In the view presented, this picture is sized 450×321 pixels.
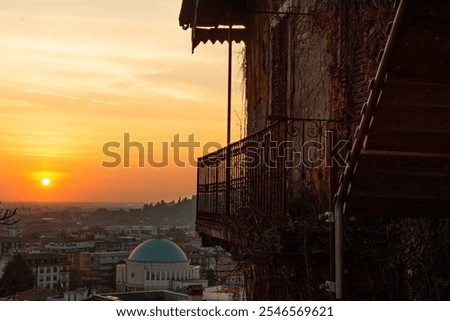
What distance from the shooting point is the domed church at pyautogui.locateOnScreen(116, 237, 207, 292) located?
33.5 metres

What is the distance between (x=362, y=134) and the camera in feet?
17.0

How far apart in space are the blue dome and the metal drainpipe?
3557cm

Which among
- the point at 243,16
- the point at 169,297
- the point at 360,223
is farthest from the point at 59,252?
the point at 360,223

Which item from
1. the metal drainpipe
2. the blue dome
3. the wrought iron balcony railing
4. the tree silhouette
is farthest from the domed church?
the metal drainpipe

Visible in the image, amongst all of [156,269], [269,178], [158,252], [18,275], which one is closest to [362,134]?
[269,178]

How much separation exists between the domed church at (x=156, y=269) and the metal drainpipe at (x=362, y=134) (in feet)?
79.3

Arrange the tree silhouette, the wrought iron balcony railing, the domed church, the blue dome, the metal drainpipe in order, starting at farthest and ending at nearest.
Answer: the blue dome → the domed church → the tree silhouette → the wrought iron balcony railing → the metal drainpipe

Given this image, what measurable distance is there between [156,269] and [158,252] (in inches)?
176

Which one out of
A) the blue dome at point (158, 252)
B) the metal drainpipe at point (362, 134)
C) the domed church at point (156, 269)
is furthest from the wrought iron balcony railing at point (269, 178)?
the blue dome at point (158, 252)

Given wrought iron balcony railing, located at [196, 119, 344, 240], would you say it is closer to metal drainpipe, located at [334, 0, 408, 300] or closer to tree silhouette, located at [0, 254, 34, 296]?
metal drainpipe, located at [334, 0, 408, 300]

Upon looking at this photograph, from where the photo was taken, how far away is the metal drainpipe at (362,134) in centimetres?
434

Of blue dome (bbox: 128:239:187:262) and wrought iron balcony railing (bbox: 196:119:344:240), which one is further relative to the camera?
blue dome (bbox: 128:239:187:262)

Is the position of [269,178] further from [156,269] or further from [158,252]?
[158,252]
